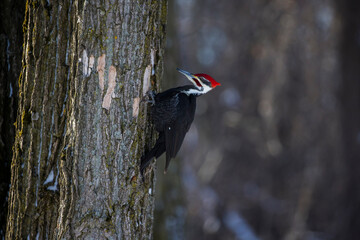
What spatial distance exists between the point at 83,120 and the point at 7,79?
876 millimetres

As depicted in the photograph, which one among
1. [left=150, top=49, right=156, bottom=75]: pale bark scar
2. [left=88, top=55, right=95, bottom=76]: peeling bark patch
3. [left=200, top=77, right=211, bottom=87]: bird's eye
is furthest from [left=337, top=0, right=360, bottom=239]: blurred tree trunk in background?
[left=88, top=55, right=95, bottom=76]: peeling bark patch

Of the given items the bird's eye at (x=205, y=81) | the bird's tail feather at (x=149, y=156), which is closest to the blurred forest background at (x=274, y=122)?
the bird's eye at (x=205, y=81)

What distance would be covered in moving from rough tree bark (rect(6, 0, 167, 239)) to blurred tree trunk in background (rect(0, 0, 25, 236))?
1.01ft

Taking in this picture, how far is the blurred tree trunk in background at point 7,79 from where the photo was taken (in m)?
2.84

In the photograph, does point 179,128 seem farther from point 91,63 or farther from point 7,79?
point 7,79

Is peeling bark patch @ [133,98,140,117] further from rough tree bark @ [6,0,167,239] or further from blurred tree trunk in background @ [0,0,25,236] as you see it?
blurred tree trunk in background @ [0,0,25,236]

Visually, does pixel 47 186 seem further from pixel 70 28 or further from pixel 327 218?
pixel 327 218

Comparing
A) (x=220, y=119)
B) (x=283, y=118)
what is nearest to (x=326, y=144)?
(x=283, y=118)

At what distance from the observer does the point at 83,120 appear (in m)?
2.35

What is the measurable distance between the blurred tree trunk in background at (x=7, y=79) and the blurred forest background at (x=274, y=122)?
3.77 m

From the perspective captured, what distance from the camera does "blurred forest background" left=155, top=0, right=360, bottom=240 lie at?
7523 millimetres

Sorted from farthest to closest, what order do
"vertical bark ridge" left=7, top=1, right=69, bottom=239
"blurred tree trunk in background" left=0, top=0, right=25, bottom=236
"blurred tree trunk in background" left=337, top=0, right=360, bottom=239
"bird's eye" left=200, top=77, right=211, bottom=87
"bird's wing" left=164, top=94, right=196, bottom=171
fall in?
"blurred tree trunk in background" left=337, top=0, right=360, bottom=239 < "bird's eye" left=200, top=77, right=211, bottom=87 < "bird's wing" left=164, top=94, right=196, bottom=171 < "blurred tree trunk in background" left=0, top=0, right=25, bottom=236 < "vertical bark ridge" left=7, top=1, right=69, bottom=239

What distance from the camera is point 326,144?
328 inches

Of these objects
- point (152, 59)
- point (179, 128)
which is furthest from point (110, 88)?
point (179, 128)
